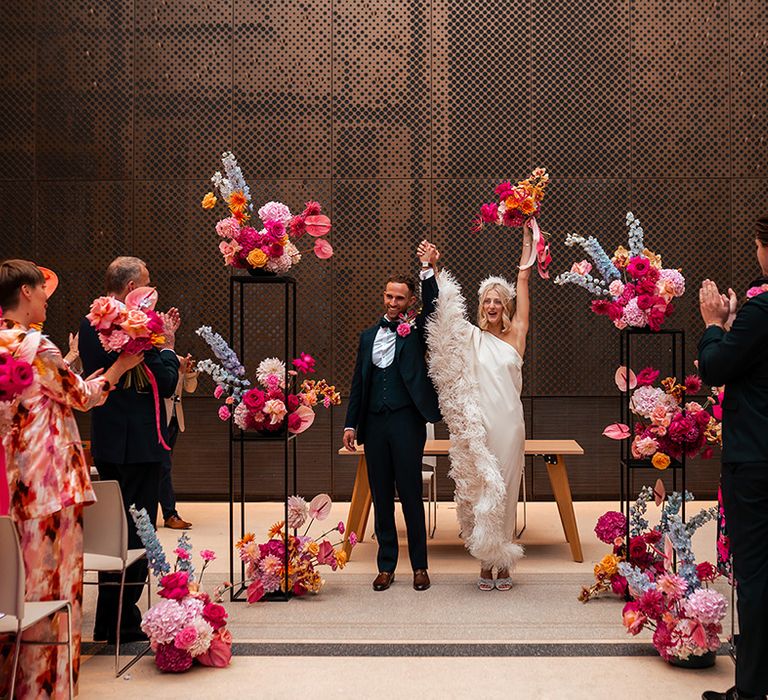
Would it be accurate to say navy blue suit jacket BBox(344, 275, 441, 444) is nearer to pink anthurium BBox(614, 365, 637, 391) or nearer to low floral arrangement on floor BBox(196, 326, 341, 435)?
low floral arrangement on floor BBox(196, 326, 341, 435)

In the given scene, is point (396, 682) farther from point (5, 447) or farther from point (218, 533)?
point (218, 533)

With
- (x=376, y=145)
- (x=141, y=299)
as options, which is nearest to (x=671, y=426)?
(x=141, y=299)

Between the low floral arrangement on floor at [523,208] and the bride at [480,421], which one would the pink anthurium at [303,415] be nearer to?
the bride at [480,421]

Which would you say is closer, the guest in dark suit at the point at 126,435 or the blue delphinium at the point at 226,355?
the guest in dark suit at the point at 126,435

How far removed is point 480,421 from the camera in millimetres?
4996

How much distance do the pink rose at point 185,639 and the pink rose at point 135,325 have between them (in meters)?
1.23

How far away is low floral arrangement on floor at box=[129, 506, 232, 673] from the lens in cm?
367

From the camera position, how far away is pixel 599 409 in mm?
7719

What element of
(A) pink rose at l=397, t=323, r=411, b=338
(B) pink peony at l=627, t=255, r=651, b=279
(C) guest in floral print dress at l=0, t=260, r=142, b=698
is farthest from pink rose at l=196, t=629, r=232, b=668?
(B) pink peony at l=627, t=255, r=651, b=279

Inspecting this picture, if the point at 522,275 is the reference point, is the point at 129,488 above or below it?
below

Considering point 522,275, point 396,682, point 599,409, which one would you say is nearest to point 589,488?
point 599,409

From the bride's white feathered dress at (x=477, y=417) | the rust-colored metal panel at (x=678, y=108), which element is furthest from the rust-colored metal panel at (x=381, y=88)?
the bride's white feathered dress at (x=477, y=417)

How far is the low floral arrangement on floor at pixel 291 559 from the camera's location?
4766 millimetres

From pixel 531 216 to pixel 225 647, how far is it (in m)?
2.83
